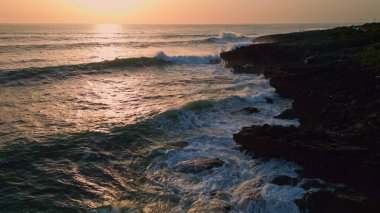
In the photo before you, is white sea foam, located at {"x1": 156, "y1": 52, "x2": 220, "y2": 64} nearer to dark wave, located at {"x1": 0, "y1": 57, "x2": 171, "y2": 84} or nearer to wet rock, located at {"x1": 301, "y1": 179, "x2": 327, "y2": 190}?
dark wave, located at {"x1": 0, "y1": 57, "x2": 171, "y2": 84}

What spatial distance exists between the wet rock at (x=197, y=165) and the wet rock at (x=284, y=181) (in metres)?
1.82

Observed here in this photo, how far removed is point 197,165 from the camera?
33.1ft

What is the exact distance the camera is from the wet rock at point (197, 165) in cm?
991

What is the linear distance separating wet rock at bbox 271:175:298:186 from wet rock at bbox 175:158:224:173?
5.98ft

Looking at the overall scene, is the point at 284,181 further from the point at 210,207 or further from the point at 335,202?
the point at 210,207

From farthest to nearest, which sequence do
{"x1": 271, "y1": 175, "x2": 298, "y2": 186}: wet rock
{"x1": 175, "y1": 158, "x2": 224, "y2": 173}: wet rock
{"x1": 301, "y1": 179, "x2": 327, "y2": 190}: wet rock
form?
{"x1": 175, "y1": 158, "x2": 224, "y2": 173}: wet rock, {"x1": 271, "y1": 175, "x2": 298, "y2": 186}: wet rock, {"x1": 301, "y1": 179, "x2": 327, "y2": 190}: wet rock

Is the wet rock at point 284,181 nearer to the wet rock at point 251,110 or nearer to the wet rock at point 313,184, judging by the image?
the wet rock at point 313,184

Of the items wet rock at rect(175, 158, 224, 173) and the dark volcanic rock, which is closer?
wet rock at rect(175, 158, 224, 173)

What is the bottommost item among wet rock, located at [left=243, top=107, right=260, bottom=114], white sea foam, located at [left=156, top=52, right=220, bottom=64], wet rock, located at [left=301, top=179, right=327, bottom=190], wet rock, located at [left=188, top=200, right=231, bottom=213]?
wet rock, located at [left=188, top=200, right=231, bottom=213]

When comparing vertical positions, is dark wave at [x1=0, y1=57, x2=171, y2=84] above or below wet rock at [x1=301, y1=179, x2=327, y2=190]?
above

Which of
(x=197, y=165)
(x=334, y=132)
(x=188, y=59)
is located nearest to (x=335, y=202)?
(x=334, y=132)

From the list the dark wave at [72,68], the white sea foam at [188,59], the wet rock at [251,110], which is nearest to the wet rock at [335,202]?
the wet rock at [251,110]

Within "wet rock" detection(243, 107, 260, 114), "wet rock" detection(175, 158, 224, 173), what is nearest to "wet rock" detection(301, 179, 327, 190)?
"wet rock" detection(175, 158, 224, 173)

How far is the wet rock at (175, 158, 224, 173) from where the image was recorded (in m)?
9.91
